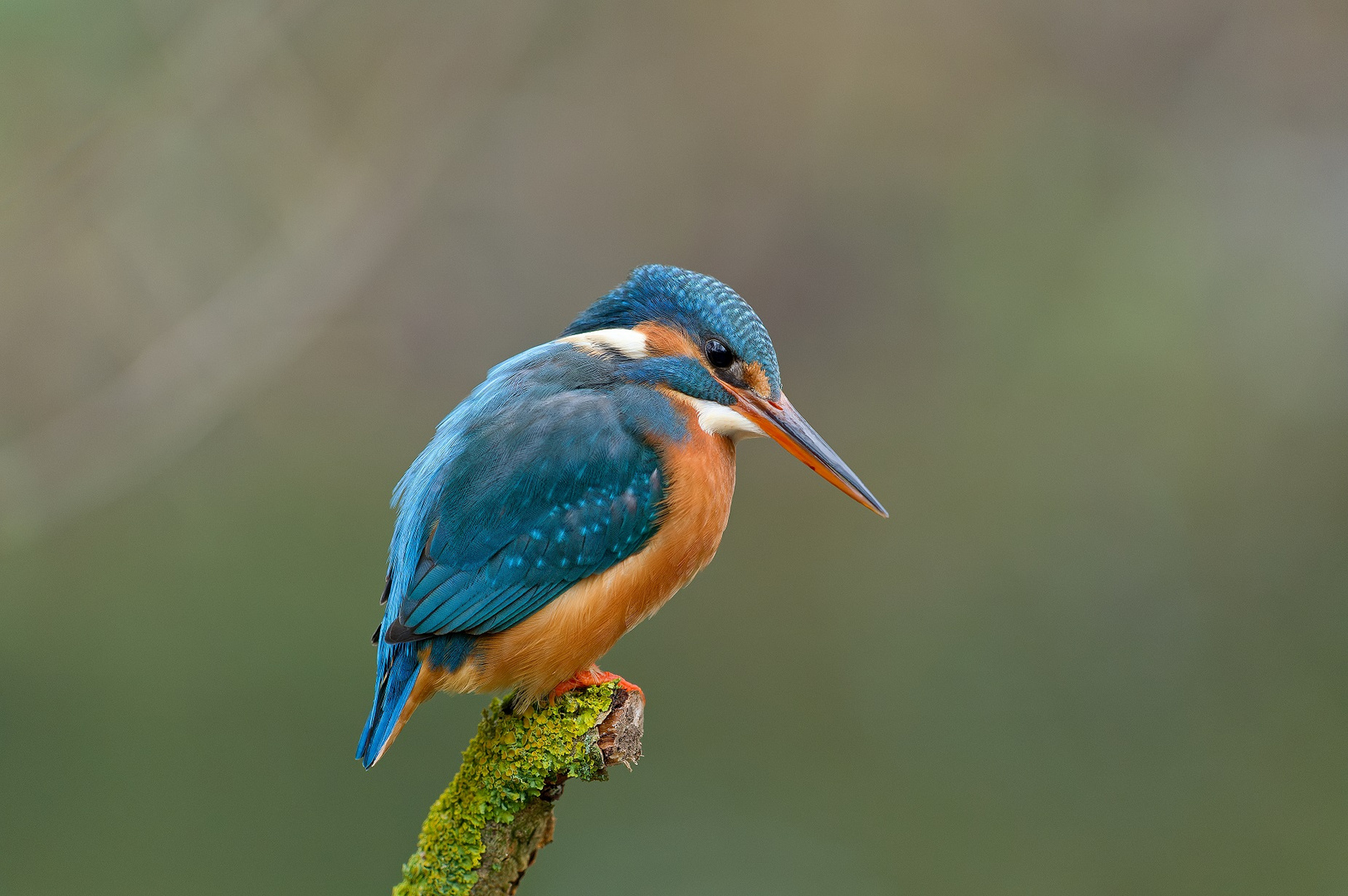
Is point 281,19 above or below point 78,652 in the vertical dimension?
above

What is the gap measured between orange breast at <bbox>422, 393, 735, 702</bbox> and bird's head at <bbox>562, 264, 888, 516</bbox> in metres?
0.06

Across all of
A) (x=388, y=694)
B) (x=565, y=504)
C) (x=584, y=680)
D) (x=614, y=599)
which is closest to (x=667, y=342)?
(x=565, y=504)

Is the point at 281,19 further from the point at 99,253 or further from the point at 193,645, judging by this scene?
the point at 193,645

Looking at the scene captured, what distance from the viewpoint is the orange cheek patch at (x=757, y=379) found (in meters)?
2.67

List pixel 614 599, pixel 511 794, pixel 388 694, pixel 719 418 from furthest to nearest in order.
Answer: pixel 719 418 < pixel 614 599 < pixel 388 694 < pixel 511 794

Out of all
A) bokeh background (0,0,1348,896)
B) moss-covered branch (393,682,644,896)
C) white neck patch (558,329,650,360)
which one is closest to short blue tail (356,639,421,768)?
moss-covered branch (393,682,644,896)

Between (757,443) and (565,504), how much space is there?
183 inches

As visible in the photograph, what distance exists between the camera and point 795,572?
6160 millimetres

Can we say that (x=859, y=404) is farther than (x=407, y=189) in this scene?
Yes

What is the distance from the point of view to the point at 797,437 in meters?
2.70

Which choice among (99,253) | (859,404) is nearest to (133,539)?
(99,253)

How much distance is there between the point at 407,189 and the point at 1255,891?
4444 mm

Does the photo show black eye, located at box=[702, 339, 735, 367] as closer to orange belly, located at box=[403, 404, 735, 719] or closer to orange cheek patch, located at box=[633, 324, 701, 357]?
orange cheek patch, located at box=[633, 324, 701, 357]

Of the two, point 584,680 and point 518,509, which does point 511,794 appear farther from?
point 518,509
